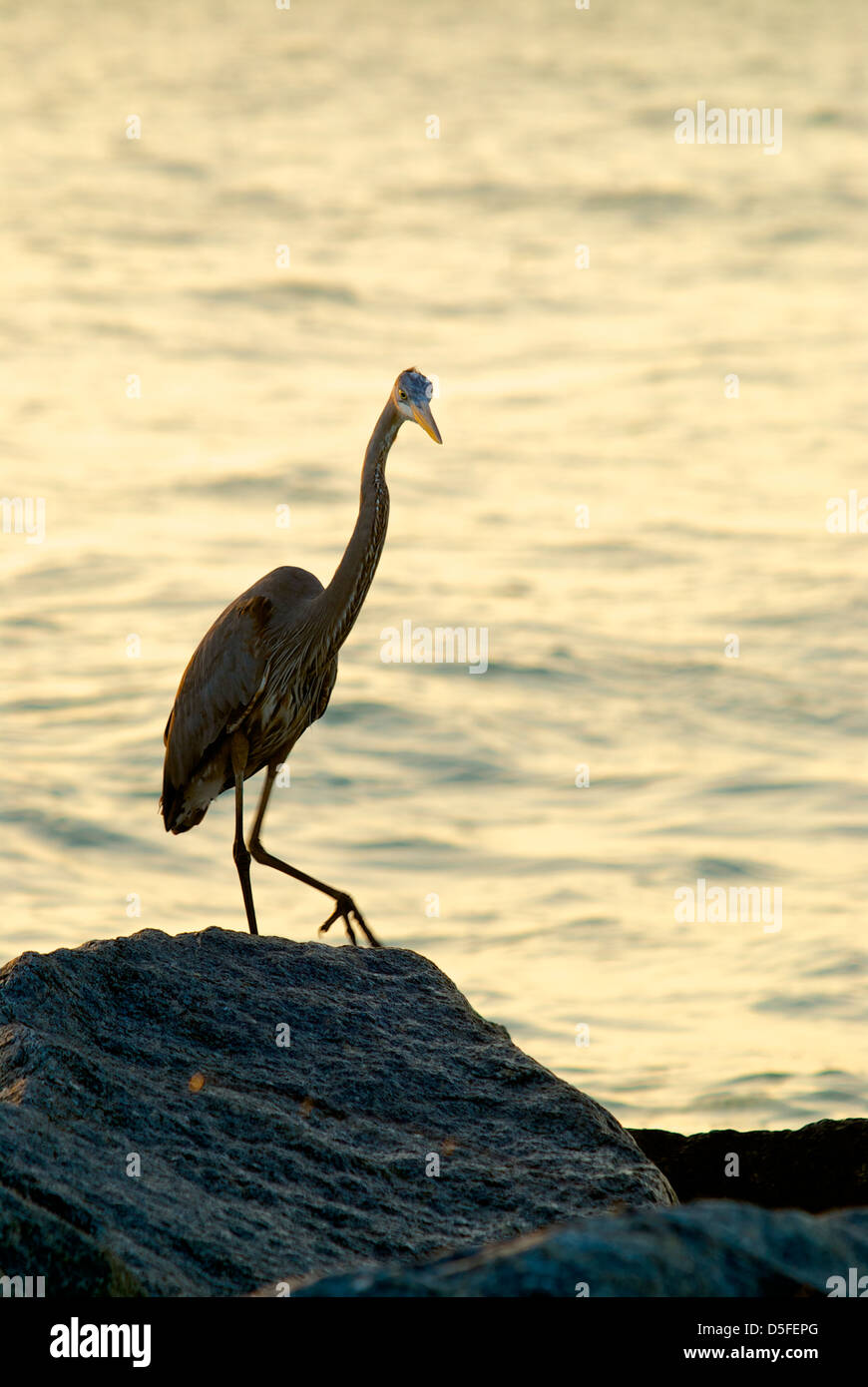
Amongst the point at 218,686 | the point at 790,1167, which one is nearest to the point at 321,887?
the point at 218,686

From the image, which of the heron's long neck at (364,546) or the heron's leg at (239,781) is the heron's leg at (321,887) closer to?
the heron's leg at (239,781)

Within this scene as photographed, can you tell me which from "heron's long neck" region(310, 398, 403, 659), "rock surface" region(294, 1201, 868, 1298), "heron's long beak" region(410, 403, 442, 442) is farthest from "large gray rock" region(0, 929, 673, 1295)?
"heron's long beak" region(410, 403, 442, 442)

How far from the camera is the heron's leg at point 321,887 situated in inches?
333

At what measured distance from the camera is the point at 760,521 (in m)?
21.2

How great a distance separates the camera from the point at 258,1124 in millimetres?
5754

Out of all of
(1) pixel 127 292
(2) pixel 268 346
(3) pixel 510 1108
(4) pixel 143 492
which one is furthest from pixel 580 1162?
(1) pixel 127 292

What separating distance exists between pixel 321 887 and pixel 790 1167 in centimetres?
267

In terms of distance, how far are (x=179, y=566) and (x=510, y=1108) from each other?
15068 mm

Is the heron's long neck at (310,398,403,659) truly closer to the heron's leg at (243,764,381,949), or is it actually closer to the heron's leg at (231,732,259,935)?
the heron's leg at (231,732,259,935)

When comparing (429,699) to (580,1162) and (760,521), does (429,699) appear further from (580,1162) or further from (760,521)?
(580,1162)

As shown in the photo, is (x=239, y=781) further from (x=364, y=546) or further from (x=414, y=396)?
(x=414, y=396)

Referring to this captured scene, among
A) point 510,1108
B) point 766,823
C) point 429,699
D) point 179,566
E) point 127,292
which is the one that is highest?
point 127,292

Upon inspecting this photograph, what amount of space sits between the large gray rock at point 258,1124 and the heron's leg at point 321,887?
1.04 metres

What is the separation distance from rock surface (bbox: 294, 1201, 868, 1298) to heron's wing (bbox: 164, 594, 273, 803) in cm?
551
